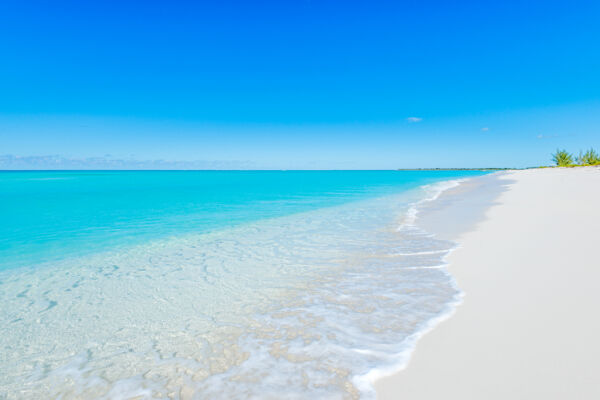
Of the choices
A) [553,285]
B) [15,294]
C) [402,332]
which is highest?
[553,285]

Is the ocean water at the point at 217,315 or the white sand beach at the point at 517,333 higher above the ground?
the white sand beach at the point at 517,333

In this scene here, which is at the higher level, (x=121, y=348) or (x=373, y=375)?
(x=373, y=375)

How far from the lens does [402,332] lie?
142 inches

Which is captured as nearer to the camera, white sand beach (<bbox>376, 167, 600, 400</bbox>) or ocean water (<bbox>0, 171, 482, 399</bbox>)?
white sand beach (<bbox>376, 167, 600, 400</bbox>)

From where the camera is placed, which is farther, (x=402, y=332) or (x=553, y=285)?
(x=553, y=285)

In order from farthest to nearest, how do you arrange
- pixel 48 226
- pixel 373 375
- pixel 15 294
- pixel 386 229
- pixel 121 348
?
pixel 48 226 < pixel 386 229 < pixel 15 294 < pixel 121 348 < pixel 373 375

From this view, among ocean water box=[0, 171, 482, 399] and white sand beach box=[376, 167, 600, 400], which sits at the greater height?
white sand beach box=[376, 167, 600, 400]

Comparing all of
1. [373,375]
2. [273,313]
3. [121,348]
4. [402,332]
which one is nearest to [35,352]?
[121,348]

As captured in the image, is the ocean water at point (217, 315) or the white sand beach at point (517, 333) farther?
the ocean water at point (217, 315)

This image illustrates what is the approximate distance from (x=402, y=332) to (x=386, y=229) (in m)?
6.83

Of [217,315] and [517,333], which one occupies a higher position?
[517,333]

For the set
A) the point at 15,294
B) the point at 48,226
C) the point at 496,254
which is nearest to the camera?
the point at 15,294

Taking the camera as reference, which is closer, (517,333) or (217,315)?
(517,333)

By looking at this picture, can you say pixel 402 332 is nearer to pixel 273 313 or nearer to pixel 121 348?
pixel 273 313
